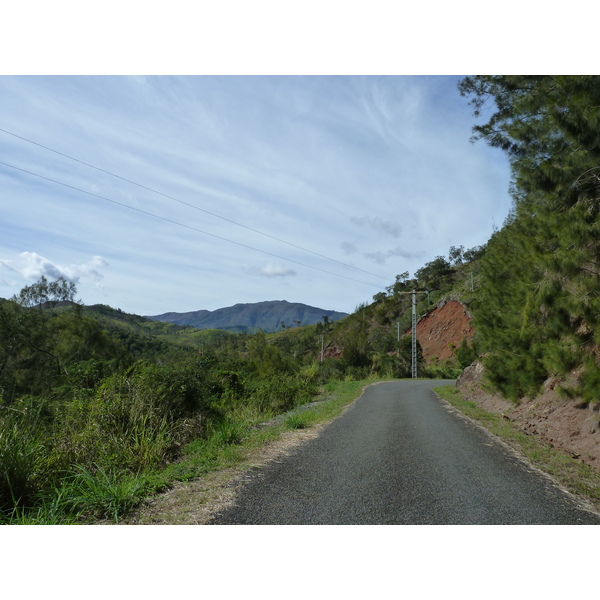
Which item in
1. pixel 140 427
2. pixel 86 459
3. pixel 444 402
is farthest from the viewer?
pixel 444 402

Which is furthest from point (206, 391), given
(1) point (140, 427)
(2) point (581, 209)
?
(2) point (581, 209)

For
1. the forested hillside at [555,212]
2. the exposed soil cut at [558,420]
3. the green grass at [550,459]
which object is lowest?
the green grass at [550,459]

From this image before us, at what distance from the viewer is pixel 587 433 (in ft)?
25.2

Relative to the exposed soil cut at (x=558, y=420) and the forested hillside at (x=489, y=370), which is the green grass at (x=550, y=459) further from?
the forested hillside at (x=489, y=370)

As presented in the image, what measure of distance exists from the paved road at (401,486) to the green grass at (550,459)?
268 mm

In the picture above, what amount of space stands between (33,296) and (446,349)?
3857 centimetres

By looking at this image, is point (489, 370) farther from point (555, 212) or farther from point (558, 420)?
point (555, 212)

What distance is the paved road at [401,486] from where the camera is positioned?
4211mm

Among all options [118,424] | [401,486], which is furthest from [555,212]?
[118,424]

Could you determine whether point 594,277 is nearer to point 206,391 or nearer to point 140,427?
point 140,427

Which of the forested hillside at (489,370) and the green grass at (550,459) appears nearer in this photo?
the forested hillside at (489,370)

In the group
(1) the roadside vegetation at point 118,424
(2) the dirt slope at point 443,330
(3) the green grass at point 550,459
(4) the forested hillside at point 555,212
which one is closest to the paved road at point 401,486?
(3) the green grass at point 550,459

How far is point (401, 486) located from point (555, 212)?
5184 millimetres

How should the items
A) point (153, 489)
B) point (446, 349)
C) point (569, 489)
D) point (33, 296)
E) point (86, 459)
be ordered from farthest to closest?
point (446, 349)
point (33, 296)
point (86, 459)
point (569, 489)
point (153, 489)
